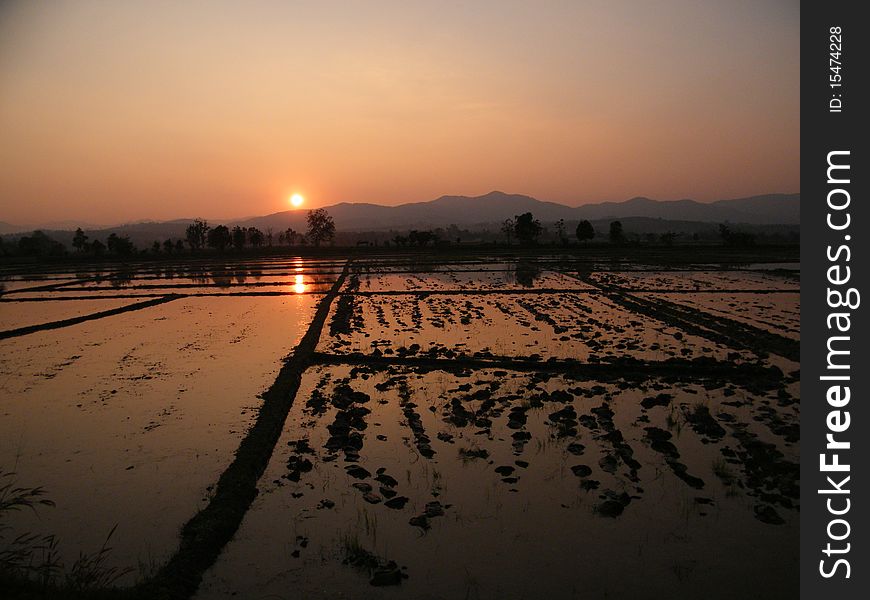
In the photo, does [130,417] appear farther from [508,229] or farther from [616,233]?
[508,229]

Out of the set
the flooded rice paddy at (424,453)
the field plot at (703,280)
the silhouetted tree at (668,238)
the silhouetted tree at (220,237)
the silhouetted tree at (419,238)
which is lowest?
the flooded rice paddy at (424,453)

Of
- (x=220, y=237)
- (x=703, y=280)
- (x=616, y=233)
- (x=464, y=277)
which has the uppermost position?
(x=220, y=237)

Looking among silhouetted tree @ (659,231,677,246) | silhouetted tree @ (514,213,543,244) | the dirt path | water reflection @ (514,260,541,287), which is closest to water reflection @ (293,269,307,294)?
water reflection @ (514,260,541,287)

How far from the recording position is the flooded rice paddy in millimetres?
4352

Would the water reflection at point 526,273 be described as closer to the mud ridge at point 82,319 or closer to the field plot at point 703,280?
the field plot at point 703,280

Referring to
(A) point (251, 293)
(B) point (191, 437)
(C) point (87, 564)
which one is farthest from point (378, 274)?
(C) point (87, 564)

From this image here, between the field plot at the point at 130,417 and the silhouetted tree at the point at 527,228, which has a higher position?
the silhouetted tree at the point at 527,228

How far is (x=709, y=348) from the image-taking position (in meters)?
11.6

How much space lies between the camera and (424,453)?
6469 mm

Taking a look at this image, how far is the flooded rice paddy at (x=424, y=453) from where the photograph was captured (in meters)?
4.35

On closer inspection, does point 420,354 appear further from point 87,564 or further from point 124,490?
point 87,564

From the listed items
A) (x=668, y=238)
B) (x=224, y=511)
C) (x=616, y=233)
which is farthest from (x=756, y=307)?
(x=616, y=233)

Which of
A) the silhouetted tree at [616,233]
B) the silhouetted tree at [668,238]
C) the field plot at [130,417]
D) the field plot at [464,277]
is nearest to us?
the field plot at [130,417]

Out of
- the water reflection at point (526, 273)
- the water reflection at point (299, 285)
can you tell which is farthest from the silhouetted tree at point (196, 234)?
the water reflection at point (526, 273)
